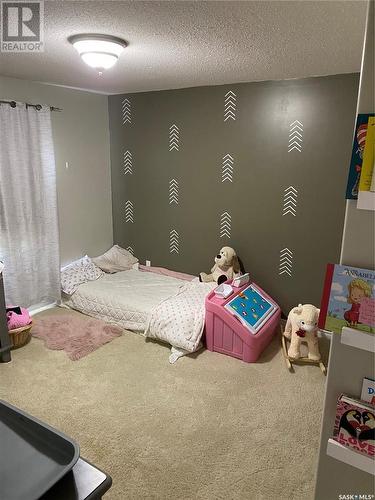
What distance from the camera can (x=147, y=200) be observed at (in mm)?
4395

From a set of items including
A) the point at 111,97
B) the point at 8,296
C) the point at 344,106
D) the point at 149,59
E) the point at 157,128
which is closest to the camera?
the point at 149,59

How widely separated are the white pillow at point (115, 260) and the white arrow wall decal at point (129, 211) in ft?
1.27

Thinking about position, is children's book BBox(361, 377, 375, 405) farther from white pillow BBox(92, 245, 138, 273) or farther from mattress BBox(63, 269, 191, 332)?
white pillow BBox(92, 245, 138, 273)

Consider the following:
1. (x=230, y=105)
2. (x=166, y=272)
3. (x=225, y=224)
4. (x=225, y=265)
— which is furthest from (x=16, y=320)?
(x=230, y=105)

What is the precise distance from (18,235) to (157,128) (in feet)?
5.95

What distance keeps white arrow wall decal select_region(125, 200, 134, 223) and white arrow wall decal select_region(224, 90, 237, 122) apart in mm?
1554

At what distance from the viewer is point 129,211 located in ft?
15.1

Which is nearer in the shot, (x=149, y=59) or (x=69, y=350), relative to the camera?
(x=149, y=59)

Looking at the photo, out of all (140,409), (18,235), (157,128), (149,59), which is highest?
(149,59)

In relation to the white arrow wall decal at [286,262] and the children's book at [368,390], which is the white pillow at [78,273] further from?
the children's book at [368,390]

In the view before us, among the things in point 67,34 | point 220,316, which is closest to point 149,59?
point 67,34

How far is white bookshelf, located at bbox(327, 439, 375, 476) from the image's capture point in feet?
3.67

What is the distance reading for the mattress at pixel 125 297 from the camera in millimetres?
3607

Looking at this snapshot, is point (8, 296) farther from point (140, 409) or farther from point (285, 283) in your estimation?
point (285, 283)
